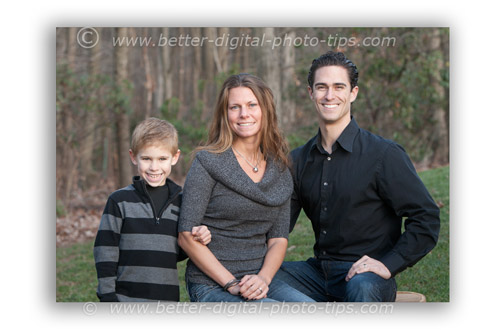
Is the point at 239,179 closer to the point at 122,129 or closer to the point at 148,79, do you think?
the point at 122,129

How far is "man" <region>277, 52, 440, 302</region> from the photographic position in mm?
3189

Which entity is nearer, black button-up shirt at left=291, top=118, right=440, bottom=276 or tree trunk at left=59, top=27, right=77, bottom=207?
black button-up shirt at left=291, top=118, right=440, bottom=276

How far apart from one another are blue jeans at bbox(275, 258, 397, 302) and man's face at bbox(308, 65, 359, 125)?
2.76 ft

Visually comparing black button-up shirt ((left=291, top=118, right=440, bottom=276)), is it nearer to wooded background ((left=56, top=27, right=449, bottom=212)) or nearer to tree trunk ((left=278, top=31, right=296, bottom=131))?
wooded background ((left=56, top=27, right=449, bottom=212))

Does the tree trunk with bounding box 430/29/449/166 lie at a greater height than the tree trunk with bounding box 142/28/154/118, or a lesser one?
lesser

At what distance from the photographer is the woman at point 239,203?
3.02 meters

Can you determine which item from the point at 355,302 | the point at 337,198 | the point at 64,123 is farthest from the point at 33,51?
the point at 64,123

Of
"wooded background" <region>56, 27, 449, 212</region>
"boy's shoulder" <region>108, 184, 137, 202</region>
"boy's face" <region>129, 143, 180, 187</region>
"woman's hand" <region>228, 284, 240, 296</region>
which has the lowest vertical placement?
"woman's hand" <region>228, 284, 240, 296</region>

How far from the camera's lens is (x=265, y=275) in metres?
3.10

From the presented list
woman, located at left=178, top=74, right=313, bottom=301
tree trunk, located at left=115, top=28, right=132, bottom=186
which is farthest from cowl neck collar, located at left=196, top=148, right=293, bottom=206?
tree trunk, located at left=115, top=28, right=132, bottom=186

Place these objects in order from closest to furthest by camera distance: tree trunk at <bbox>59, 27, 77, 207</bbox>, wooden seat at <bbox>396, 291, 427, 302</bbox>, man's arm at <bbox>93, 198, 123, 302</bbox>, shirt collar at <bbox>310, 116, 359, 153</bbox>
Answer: man's arm at <bbox>93, 198, 123, 302</bbox> < shirt collar at <bbox>310, 116, 359, 153</bbox> < wooden seat at <bbox>396, 291, 427, 302</bbox> < tree trunk at <bbox>59, 27, 77, 207</bbox>

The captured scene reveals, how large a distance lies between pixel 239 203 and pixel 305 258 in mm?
3053

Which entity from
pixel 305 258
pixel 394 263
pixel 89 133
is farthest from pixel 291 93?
pixel 394 263

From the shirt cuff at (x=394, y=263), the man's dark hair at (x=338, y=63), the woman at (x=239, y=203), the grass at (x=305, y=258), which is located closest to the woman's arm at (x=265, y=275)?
the woman at (x=239, y=203)
